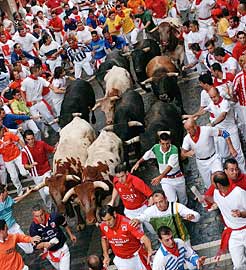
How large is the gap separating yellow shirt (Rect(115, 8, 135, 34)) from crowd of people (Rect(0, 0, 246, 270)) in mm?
33

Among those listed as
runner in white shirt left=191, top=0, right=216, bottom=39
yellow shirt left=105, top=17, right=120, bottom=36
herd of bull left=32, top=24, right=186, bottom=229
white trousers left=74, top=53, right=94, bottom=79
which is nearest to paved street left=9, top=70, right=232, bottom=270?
herd of bull left=32, top=24, right=186, bottom=229

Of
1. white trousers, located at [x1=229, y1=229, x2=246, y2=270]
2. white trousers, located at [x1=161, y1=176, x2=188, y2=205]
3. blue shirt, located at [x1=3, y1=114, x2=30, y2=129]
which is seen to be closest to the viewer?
white trousers, located at [x1=229, y1=229, x2=246, y2=270]

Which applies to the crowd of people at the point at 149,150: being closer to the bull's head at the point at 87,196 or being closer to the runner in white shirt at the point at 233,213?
the runner in white shirt at the point at 233,213

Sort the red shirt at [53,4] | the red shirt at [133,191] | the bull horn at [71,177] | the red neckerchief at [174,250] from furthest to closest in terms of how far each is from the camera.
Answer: the red shirt at [53,4] → the bull horn at [71,177] → the red shirt at [133,191] → the red neckerchief at [174,250]

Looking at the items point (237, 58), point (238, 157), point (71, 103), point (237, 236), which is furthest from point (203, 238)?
point (71, 103)

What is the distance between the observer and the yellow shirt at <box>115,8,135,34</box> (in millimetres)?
20938

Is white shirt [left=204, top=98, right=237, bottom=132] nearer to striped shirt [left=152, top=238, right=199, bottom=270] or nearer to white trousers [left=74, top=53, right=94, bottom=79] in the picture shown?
striped shirt [left=152, top=238, right=199, bottom=270]

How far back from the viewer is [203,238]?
1116 cm

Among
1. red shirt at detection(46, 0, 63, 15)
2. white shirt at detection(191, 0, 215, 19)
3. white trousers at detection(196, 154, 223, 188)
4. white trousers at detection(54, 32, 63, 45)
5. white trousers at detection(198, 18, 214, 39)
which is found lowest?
white trousers at detection(196, 154, 223, 188)

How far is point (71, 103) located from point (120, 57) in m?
3.04

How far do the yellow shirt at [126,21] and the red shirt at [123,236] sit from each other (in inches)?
502

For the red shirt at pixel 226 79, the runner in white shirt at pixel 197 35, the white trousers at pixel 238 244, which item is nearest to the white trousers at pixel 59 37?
the runner in white shirt at pixel 197 35

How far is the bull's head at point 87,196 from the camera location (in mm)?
11577

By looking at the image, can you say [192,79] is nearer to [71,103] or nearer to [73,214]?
[71,103]
